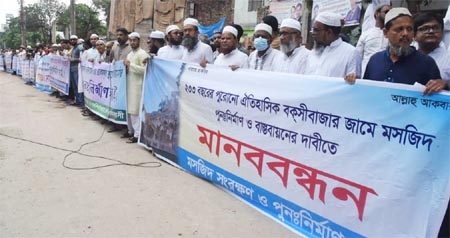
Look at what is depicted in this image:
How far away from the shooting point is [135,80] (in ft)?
19.5

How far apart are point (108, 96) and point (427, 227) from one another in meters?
5.61

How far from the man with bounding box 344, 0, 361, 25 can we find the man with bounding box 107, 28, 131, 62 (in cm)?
475

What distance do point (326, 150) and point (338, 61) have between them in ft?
3.15

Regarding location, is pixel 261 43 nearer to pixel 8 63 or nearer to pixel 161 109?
pixel 161 109

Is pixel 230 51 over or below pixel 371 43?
below

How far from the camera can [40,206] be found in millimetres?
3408

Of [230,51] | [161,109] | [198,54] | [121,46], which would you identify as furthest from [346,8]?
[161,109]

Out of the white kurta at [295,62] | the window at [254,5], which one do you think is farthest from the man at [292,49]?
the window at [254,5]

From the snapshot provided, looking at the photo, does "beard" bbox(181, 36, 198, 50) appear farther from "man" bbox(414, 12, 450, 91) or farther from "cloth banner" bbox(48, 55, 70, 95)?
"cloth banner" bbox(48, 55, 70, 95)

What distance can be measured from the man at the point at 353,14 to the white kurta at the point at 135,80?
4.74 m

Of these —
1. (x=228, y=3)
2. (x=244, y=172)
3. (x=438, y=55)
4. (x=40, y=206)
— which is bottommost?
(x=40, y=206)

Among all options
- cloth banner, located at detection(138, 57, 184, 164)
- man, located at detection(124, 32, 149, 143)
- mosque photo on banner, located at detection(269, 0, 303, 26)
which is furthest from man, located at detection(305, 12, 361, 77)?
mosque photo on banner, located at detection(269, 0, 303, 26)

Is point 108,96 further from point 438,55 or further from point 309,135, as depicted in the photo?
point 438,55

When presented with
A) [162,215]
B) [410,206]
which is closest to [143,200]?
[162,215]
